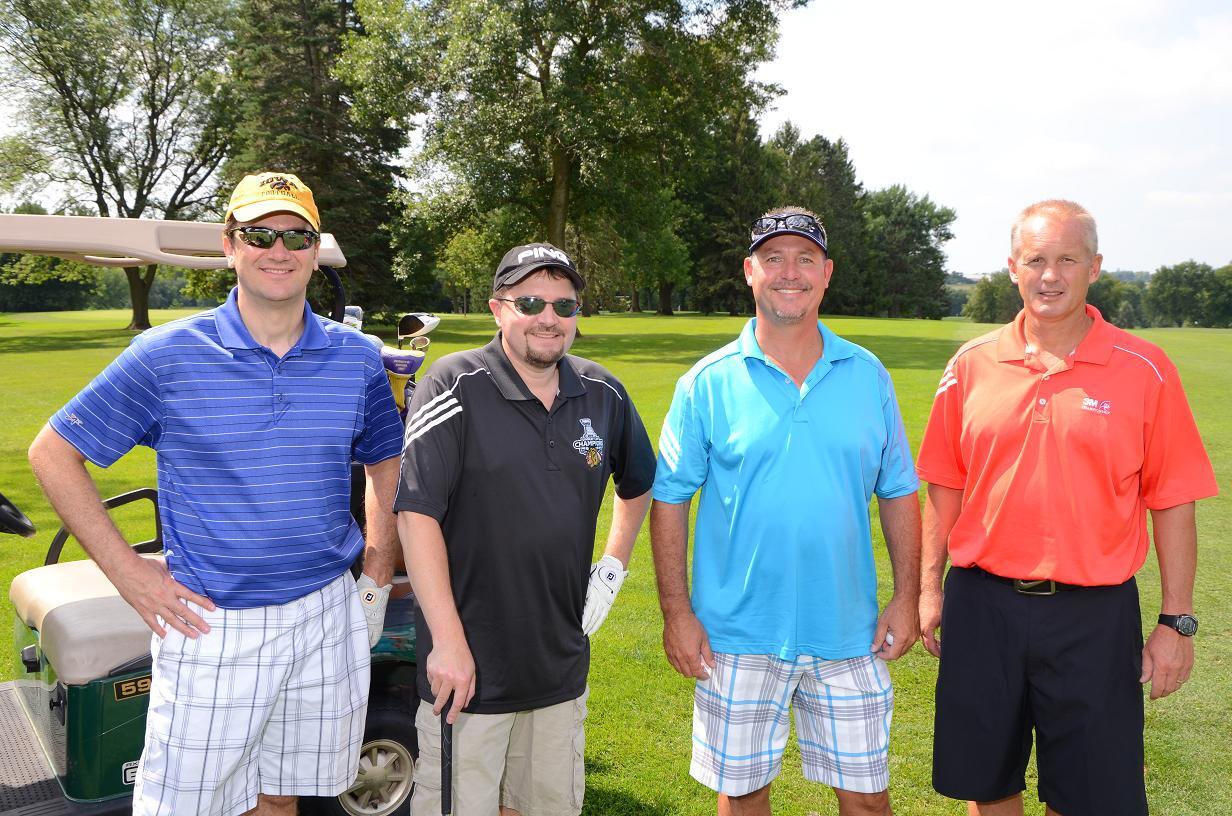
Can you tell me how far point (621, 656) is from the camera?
5.11m

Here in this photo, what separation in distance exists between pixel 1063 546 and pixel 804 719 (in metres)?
0.98

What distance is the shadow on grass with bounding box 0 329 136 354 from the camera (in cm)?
2878

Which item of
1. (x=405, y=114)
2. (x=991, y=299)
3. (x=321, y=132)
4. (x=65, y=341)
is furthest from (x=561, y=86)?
(x=991, y=299)

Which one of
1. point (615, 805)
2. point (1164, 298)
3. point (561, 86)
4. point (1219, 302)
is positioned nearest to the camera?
point (615, 805)

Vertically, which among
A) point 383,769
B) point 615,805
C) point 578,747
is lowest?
point 615,805

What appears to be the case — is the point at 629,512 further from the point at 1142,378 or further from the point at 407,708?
the point at 1142,378

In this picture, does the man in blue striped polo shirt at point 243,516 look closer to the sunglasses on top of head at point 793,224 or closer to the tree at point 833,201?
the sunglasses on top of head at point 793,224

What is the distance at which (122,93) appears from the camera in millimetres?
36062

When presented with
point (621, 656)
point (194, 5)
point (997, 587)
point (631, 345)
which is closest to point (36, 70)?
point (194, 5)

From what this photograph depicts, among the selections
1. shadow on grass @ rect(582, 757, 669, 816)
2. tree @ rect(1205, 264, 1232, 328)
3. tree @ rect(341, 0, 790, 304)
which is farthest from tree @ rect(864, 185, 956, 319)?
shadow on grass @ rect(582, 757, 669, 816)

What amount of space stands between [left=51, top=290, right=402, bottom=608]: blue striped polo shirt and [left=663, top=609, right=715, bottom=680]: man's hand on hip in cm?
112

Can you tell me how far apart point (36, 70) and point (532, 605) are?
42.4 m

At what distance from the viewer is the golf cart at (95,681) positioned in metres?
2.69

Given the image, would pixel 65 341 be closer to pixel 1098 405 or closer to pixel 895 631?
pixel 895 631
